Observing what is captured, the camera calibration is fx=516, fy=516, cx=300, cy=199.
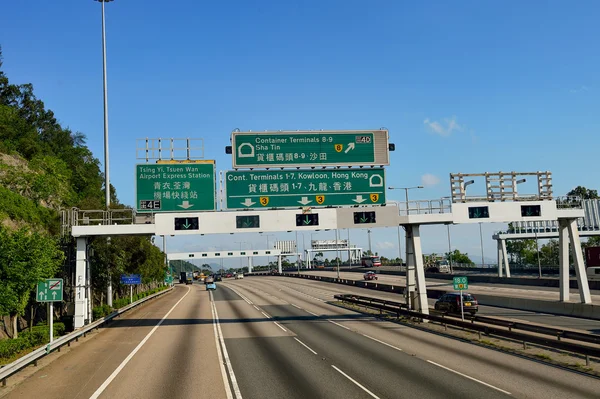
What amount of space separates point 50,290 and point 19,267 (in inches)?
79.2

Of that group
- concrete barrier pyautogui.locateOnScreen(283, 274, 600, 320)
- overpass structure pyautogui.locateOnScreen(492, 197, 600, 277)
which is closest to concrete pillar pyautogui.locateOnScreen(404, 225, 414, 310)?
concrete barrier pyautogui.locateOnScreen(283, 274, 600, 320)

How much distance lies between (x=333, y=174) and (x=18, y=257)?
17.7 m

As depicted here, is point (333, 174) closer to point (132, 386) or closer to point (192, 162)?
point (192, 162)

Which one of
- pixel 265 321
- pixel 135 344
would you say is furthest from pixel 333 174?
pixel 135 344

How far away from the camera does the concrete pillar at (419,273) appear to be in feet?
110

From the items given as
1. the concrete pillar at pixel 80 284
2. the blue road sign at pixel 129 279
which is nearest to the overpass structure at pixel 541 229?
the blue road sign at pixel 129 279

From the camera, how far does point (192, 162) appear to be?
3098 centimetres

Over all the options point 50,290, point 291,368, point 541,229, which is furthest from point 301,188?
point 541,229

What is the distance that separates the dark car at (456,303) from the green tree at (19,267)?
2769cm

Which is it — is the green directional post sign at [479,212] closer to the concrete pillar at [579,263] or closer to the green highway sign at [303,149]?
the green highway sign at [303,149]

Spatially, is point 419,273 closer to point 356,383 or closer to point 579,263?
point 579,263

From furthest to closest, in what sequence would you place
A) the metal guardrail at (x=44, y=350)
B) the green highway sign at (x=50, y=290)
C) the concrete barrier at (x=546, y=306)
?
the concrete barrier at (x=546, y=306) < the green highway sign at (x=50, y=290) < the metal guardrail at (x=44, y=350)

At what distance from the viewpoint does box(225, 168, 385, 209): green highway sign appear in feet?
102

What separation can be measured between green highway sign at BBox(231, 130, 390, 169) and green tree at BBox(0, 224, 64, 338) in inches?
Result: 456
